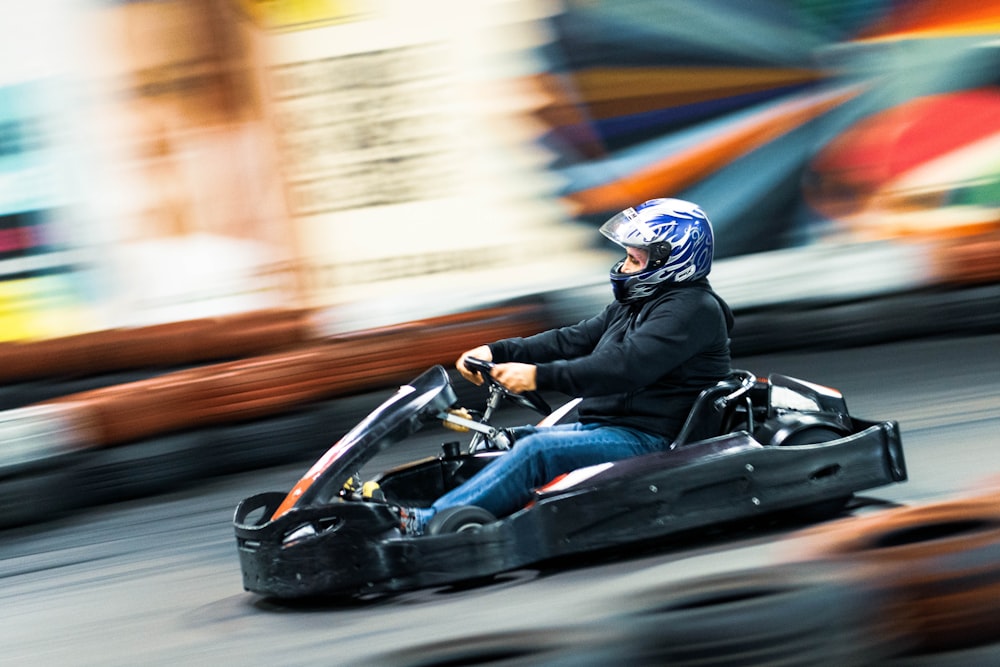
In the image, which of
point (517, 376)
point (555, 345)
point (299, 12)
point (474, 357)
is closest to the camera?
point (517, 376)

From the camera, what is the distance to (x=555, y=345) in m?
3.38

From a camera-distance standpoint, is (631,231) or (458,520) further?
(631,231)

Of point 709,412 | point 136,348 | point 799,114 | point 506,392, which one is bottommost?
point 709,412

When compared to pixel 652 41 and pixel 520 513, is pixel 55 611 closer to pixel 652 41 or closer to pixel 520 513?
pixel 520 513

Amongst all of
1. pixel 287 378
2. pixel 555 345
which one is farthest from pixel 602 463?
pixel 287 378

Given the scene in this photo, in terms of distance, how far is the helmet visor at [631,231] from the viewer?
3.04 metres

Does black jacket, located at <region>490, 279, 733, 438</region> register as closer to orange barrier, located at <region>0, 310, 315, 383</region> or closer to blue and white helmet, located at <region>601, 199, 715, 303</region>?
blue and white helmet, located at <region>601, 199, 715, 303</region>

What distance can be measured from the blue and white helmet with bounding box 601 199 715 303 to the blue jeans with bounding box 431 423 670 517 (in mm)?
378

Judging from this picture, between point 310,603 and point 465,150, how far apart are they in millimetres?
3130

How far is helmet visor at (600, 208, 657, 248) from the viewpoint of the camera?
3.04 m

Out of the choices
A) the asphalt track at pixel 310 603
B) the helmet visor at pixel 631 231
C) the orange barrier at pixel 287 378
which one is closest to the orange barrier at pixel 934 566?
the asphalt track at pixel 310 603

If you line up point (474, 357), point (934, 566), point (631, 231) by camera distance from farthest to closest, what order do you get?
point (474, 357) < point (631, 231) < point (934, 566)

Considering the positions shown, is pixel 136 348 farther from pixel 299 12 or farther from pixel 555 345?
pixel 555 345

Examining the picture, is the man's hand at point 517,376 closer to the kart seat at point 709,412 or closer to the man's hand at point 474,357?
the man's hand at point 474,357
